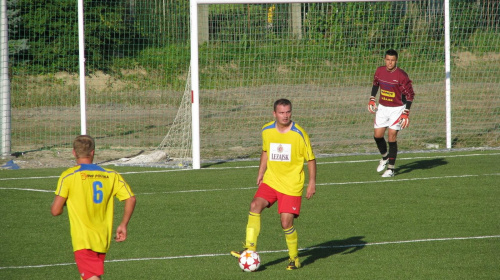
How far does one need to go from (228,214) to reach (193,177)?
3.36 meters

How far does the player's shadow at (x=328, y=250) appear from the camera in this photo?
7.81 m

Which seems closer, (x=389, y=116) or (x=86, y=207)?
(x=86, y=207)

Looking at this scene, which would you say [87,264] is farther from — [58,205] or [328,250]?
[328,250]

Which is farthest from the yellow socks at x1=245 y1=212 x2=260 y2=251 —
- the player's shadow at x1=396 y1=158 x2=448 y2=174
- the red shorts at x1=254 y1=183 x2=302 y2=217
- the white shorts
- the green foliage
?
the green foliage

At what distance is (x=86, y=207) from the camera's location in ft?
18.1

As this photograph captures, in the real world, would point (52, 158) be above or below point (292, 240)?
above

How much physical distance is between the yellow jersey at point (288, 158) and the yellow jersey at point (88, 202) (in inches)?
91.9

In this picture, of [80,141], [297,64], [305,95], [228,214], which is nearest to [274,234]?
[228,214]

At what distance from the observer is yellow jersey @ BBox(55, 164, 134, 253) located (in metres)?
5.50

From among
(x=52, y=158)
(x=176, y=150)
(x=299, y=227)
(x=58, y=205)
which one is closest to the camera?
(x=58, y=205)

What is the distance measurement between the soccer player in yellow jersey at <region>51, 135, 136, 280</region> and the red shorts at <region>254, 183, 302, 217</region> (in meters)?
2.21

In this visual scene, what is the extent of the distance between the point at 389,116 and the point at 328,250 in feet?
17.6

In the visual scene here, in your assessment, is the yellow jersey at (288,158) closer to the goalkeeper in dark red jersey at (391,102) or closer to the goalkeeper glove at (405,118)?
the goalkeeper glove at (405,118)

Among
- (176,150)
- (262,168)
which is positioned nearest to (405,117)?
(262,168)
